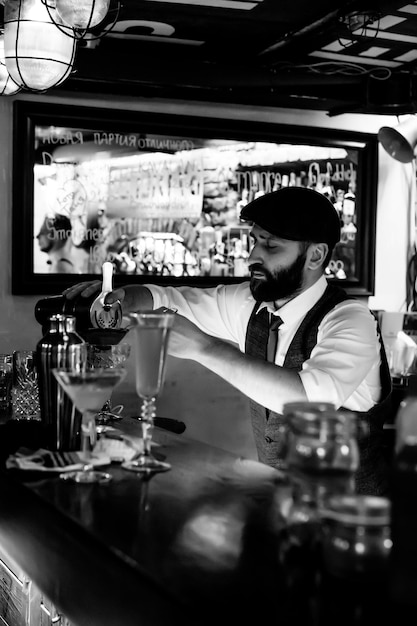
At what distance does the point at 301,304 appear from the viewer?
3.04 m

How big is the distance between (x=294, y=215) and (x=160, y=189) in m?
2.13

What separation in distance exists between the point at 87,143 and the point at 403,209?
2.27 m

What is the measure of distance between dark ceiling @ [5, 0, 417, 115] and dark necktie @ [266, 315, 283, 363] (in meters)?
1.67

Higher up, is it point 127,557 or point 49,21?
point 49,21

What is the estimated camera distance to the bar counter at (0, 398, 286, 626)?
125 cm

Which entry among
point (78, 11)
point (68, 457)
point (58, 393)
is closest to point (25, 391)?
point (58, 393)

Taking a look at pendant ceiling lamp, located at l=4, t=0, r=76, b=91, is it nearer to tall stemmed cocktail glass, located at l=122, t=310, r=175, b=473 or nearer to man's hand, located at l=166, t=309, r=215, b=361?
man's hand, located at l=166, t=309, r=215, b=361

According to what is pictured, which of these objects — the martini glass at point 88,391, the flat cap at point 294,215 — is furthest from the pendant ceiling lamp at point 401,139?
the martini glass at point 88,391

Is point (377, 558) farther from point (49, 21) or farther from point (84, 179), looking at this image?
point (84, 179)

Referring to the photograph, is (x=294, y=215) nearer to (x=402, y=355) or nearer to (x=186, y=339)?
(x=186, y=339)

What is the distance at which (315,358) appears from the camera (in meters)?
2.61

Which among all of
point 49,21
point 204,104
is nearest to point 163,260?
point 204,104

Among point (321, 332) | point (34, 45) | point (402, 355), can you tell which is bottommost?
point (402, 355)

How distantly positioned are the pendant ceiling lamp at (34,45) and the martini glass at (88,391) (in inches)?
52.8
